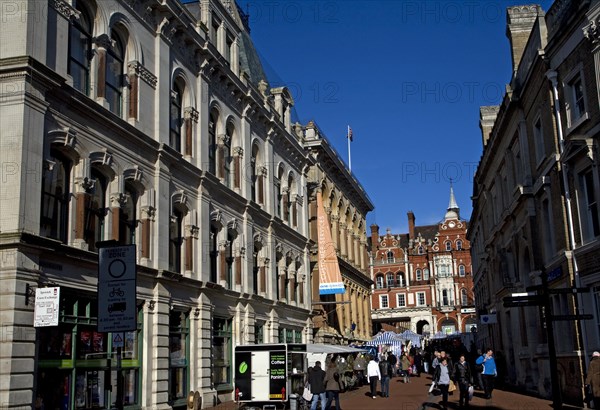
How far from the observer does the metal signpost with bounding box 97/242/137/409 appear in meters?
10.3

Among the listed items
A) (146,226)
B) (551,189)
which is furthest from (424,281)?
(146,226)

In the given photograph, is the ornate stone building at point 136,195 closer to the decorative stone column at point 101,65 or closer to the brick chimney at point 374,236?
the decorative stone column at point 101,65

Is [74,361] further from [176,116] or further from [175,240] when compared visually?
[176,116]

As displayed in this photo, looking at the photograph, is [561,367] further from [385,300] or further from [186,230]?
[385,300]

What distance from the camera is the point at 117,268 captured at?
34.8ft

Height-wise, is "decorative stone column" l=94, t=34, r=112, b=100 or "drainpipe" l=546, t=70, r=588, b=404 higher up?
"decorative stone column" l=94, t=34, r=112, b=100

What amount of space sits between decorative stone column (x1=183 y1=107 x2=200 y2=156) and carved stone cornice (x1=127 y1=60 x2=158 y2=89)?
270 centimetres

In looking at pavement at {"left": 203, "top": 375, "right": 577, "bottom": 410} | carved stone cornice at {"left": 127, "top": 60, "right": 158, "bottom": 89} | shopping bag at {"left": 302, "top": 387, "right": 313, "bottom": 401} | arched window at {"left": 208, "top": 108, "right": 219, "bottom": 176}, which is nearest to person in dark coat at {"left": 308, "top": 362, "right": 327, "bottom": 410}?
shopping bag at {"left": 302, "top": 387, "right": 313, "bottom": 401}

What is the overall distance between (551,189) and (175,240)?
13.1m

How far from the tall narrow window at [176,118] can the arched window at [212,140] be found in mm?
2553

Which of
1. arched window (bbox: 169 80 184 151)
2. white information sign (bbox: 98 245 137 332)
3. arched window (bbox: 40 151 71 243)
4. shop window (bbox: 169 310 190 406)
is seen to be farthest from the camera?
arched window (bbox: 169 80 184 151)

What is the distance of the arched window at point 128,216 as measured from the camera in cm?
2069

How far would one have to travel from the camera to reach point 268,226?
34250 mm

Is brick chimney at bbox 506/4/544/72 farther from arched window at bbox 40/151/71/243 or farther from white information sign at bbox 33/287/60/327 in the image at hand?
white information sign at bbox 33/287/60/327
